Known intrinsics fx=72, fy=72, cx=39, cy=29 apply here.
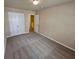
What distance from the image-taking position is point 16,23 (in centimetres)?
716

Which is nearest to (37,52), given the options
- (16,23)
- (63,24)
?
(63,24)

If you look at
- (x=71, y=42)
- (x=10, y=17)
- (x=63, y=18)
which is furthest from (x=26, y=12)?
(x=71, y=42)

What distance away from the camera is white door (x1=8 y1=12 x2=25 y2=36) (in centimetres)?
666

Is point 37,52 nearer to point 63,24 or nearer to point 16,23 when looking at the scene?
point 63,24

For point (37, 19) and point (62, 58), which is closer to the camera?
point (62, 58)

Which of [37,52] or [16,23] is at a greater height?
[16,23]

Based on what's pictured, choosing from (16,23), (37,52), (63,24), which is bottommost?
(37,52)

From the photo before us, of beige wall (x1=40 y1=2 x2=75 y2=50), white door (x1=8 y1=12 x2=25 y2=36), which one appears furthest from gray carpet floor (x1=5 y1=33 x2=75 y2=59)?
white door (x1=8 y1=12 x2=25 y2=36)

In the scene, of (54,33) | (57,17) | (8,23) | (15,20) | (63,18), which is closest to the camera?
(63,18)

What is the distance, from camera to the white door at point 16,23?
666cm

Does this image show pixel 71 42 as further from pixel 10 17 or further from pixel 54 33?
pixel 10 17

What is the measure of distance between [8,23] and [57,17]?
415 cm

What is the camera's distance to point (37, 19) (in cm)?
815

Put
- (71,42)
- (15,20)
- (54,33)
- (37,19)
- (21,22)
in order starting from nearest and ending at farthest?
(71,42) < (54,33) < (15,20) < (21,22) < (37,19)
